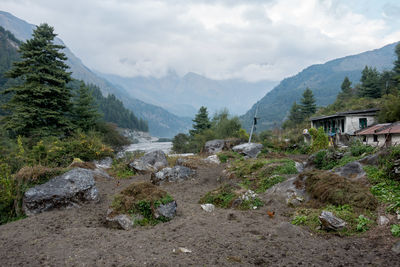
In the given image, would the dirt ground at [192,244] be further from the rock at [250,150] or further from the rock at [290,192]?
the rock at [250,150]

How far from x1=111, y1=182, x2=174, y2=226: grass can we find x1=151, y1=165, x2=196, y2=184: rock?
5.49 m

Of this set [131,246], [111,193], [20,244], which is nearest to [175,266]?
[131,246]

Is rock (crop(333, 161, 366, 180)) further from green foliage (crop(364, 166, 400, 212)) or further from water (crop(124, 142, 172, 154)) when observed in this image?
water (crop(124, 142, 172, 154))

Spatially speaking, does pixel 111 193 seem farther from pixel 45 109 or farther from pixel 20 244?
pixel 45 109

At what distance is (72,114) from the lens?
23078 mm

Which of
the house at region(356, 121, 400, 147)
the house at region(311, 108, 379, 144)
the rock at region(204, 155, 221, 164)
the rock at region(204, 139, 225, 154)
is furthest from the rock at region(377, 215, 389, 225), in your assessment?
the house at region(311, 108, 379, 144)

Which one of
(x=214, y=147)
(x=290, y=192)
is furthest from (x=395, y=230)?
(x=214, y=147)

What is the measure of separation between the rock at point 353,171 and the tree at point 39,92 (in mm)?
20765

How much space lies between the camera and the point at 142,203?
6.32 m

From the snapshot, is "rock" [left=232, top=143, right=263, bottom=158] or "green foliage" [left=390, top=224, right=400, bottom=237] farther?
"rock" [left=232, top=143, right=263, bottom=158]

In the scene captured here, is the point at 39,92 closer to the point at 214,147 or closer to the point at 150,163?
the point at 150,163

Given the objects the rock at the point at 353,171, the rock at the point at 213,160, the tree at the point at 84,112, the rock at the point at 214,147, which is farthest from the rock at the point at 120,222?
the tree at the point at 84,112

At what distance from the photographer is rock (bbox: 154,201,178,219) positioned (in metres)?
6.20

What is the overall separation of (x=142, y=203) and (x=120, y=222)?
28.7 inches
